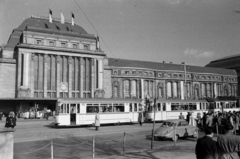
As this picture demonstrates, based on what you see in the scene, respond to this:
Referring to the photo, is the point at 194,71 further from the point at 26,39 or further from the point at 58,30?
the point at 26,39

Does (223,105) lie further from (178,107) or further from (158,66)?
(158,66)

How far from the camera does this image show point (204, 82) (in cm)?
9106

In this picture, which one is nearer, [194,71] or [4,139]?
[4,139]

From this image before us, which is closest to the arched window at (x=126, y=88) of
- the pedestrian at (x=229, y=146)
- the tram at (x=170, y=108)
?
the tram at (x=170, y=108)

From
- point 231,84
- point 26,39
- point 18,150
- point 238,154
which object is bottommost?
point 18,150

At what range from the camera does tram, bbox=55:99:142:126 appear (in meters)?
25.0

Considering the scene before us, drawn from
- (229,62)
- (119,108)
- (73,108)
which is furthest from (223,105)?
(229,62)

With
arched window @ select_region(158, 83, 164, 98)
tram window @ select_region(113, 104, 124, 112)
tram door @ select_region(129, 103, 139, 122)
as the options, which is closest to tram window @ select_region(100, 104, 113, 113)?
tram window @ select_region(113, 104, 124, 112)

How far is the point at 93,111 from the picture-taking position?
26.5 m

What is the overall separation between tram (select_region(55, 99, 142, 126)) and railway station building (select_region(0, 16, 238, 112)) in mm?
20942

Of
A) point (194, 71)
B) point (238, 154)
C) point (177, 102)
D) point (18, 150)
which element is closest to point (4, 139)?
point (18, 150)

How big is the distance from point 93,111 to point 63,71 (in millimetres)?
37651

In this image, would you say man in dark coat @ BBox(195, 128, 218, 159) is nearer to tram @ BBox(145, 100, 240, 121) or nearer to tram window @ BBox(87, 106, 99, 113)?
tram window @ BBox(87, 106, 99, 113)

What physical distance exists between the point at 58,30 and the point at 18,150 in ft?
182
